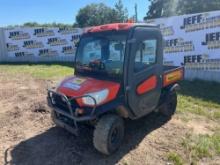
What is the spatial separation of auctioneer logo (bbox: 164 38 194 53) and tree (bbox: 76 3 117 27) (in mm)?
33281

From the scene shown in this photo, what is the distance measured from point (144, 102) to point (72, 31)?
12314 mm

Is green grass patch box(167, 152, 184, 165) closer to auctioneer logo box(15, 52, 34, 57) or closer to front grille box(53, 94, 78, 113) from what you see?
front grille box(53, 94, 78, 113)

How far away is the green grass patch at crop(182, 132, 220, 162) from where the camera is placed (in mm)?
4434

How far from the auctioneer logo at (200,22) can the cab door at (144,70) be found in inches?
193

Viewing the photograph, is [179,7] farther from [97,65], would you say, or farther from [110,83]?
[110,83]

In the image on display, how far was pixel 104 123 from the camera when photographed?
13.6 ft

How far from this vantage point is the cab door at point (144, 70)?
4359 millimetres

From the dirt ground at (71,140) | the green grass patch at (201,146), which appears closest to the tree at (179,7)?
the dirt ground at (71,140)

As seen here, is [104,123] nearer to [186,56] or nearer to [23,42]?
[186,56]

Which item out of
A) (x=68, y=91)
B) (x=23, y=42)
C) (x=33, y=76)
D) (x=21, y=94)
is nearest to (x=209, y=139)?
(x=68, y=91)

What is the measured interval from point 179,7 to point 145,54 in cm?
3103

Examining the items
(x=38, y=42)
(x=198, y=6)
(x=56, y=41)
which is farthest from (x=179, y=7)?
(x=38, y=42)

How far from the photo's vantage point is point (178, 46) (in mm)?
10148

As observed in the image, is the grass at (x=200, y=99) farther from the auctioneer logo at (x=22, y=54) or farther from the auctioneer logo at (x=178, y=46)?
the auctioneer logo at (x=22, y=54)
